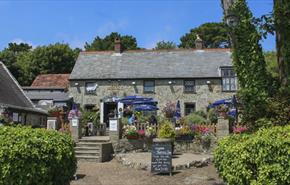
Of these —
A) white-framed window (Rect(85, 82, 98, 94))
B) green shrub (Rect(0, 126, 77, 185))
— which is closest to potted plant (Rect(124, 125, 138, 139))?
green shrub (Rect(0, 126, 77, 185))

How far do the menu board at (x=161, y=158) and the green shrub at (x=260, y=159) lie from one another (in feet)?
20.0

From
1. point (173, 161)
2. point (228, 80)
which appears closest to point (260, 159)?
point (173, 161)

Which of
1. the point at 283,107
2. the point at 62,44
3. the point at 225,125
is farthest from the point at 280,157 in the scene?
the point at 62,44

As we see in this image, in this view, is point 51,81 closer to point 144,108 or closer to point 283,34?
point 144,108

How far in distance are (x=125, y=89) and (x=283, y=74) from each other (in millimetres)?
23930

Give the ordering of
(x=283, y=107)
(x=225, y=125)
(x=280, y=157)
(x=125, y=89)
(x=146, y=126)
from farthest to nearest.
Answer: (x=125, y=89) → (x=146, y=126) → (x=225, y=125) → (x=283, y=107) → (x=280, y=157)

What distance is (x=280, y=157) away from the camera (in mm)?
7586

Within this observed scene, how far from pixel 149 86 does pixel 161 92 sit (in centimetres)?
108

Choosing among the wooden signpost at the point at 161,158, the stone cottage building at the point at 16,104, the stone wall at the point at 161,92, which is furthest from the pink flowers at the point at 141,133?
the stone wall at the point at 161,92

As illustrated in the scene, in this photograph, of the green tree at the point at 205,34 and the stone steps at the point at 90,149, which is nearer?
the stone steps at the point at 90,149

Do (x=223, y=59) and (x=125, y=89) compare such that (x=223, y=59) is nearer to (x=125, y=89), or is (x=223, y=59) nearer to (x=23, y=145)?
(x=125, y=89)

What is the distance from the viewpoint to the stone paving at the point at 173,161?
15402 mm

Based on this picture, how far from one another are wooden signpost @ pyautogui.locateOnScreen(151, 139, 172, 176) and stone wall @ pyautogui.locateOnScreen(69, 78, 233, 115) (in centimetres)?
1885

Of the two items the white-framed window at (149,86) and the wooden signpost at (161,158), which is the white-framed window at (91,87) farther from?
the wooden signpost at (161,158)
